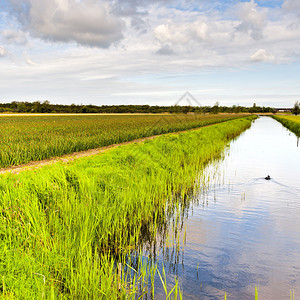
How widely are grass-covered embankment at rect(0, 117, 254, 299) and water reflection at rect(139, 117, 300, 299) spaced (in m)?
0.90

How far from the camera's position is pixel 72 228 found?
5898mm

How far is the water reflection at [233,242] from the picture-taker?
5.61 meters

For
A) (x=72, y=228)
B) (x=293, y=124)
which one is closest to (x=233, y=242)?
(x=72, y=228)

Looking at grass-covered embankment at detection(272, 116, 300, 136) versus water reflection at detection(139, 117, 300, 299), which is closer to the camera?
water reflection at detection(139, 117, 300, 299)

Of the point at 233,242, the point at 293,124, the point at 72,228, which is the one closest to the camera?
the point at 72,228

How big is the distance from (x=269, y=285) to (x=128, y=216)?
368 cm

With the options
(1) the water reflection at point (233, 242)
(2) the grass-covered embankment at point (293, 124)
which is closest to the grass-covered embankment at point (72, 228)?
(1) the water reflection at point (233, 242)

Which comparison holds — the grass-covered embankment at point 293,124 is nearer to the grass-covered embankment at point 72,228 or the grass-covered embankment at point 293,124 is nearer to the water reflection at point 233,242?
the water reflection at point 233,242

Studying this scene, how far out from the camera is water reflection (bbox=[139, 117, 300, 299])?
561 cm

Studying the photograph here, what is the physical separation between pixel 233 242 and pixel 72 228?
169 inches

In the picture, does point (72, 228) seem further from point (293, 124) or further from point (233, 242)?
point (293, 124)

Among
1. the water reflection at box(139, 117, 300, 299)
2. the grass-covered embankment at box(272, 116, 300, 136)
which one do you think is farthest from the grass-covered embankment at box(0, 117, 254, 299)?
the grass-covered embankment at box(272, 116, 300, 136)

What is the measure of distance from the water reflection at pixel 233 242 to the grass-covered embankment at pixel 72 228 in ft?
2.94

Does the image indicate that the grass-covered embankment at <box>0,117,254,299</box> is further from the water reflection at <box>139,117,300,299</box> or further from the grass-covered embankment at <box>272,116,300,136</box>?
the grass-covered embankment at <box>272,116,300,136</box>
